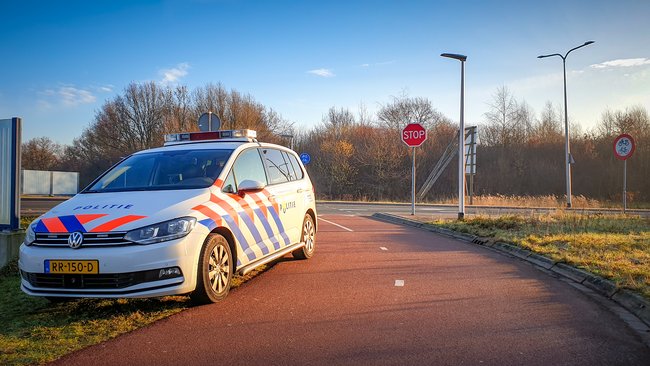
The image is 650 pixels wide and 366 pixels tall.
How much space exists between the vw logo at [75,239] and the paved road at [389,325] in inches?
41.1

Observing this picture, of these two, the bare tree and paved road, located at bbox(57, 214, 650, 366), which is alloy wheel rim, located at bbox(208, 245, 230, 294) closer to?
paved road, located at bbox(57, 214, 650, 366)

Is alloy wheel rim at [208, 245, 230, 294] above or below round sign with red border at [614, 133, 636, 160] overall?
below

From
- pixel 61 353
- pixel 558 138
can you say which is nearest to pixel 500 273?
pixel 61 353

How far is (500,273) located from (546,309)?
79.0 inches

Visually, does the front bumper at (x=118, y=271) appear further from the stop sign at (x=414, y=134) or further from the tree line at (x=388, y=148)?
the tree line at (x=388, y=148)

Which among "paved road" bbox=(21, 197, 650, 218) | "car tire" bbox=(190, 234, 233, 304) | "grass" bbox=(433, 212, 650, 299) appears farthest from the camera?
"paved road" bbox=(21, 197, 650, 218)

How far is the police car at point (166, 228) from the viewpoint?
180 inches

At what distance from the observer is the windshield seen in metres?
5.78

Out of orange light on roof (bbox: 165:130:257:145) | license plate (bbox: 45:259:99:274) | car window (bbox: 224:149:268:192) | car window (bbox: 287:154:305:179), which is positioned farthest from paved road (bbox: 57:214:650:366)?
orange light on roof (bbox: 165:130:257:145)

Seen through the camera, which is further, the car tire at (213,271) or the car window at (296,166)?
the car window at (296,166)

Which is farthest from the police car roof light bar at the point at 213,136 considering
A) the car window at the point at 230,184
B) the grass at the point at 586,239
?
the grass at the point at 586,239

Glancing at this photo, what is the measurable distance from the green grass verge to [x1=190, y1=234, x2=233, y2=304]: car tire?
10.8 inches

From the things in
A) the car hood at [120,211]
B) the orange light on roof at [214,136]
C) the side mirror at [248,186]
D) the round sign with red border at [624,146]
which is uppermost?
the round sign with red border at [624,146]

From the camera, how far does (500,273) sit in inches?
281
